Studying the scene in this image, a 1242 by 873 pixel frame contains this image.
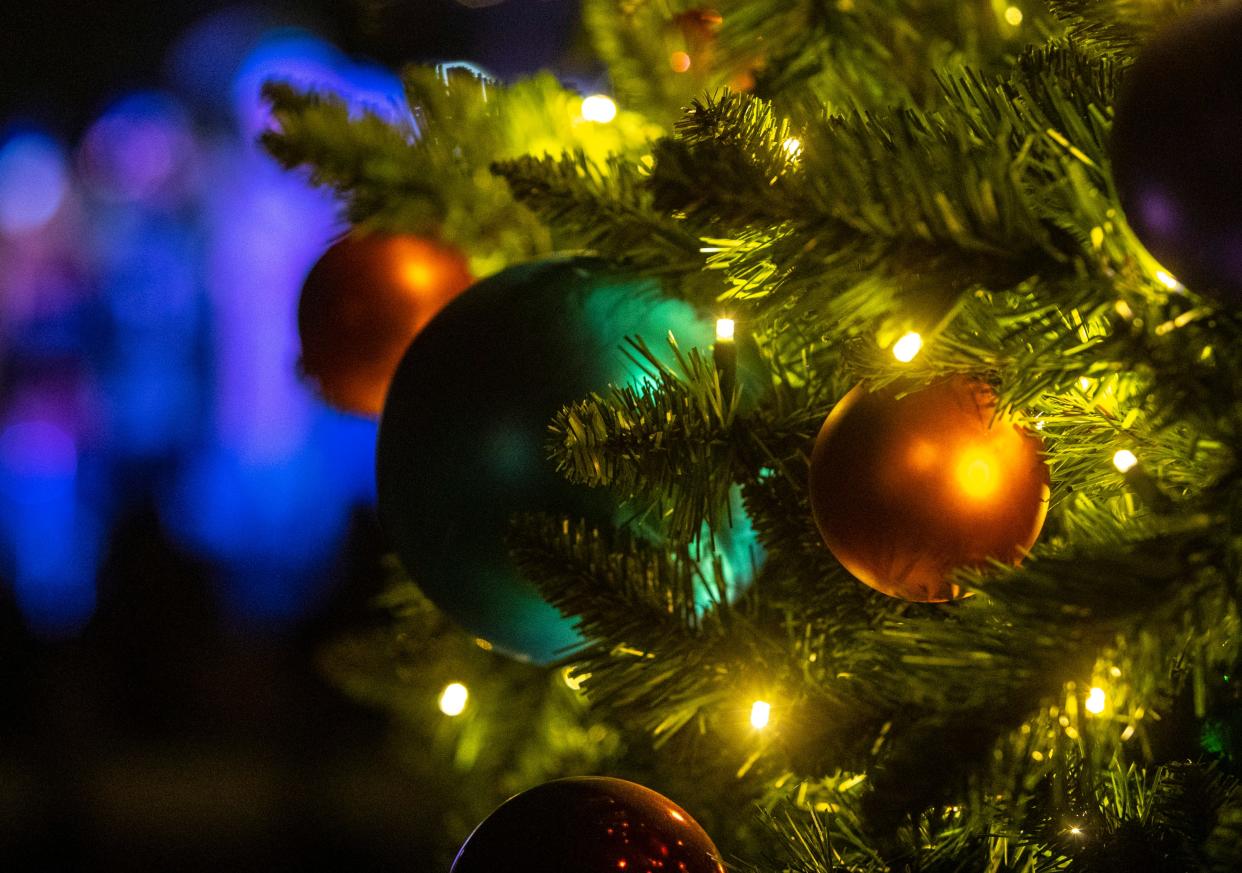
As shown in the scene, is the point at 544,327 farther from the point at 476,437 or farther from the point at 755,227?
the point at 755,227

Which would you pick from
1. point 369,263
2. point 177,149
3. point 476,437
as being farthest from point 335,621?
point 476,437

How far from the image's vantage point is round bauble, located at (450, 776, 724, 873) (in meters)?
0.41

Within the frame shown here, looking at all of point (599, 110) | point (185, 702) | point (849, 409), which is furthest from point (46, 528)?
point (849, 409)

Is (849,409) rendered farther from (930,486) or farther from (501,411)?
(501,411)

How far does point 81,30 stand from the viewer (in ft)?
9.58

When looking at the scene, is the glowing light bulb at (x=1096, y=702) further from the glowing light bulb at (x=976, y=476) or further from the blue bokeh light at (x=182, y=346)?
the blue bokeh light at (x=182, y=346)

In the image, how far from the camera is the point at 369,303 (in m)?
0.71

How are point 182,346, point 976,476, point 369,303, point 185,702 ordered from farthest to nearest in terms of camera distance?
point 182,346 < point 185,702 < point 369,303 < point 976,476

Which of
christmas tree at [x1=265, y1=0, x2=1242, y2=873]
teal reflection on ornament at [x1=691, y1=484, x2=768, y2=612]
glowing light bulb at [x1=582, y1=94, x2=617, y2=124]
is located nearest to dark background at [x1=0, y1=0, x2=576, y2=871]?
glowing light bulb at [x1=582, y1=94, x2=617, y2=124]

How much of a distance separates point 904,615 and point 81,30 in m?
3.35

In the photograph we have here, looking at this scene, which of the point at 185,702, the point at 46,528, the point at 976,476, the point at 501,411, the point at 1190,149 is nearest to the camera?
the point at 1190,149

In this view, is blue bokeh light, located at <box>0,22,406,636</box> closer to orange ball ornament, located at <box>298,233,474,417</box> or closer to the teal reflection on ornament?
orange ball ornament, located at <box>298,233,474,417</box>

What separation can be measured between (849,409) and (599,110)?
414 millimetres

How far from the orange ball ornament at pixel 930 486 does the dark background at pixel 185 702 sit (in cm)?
150
